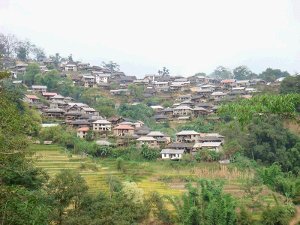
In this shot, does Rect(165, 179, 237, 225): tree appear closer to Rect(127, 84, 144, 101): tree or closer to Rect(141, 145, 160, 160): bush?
Rect(141, 145, 160, 160): bush

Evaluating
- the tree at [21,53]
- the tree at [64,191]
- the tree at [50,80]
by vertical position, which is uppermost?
the tree at [21,53]

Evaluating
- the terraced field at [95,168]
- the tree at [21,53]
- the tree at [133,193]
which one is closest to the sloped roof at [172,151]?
the terraced field at [95,168]

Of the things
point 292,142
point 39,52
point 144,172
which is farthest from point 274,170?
point 39,52

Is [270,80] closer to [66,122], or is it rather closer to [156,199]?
[66,122]

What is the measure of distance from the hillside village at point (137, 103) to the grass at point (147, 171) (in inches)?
121

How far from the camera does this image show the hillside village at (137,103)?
3738 centimetres

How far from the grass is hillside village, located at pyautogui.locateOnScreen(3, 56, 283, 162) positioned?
3.07 metres

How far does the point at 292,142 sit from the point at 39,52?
84.8 m

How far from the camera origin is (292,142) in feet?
119

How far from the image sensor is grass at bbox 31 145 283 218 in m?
25.8

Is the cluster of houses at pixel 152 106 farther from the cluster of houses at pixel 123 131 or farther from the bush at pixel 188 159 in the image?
the bush at pixel 188 159

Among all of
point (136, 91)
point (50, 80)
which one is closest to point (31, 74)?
point (50, 80)

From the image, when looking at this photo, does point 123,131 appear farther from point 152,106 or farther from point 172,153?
point 152,106

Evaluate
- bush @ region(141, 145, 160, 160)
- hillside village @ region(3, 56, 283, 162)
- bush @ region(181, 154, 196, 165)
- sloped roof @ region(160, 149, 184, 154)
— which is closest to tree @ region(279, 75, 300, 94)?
hillside village @ region(3, 56, 283, 162)
